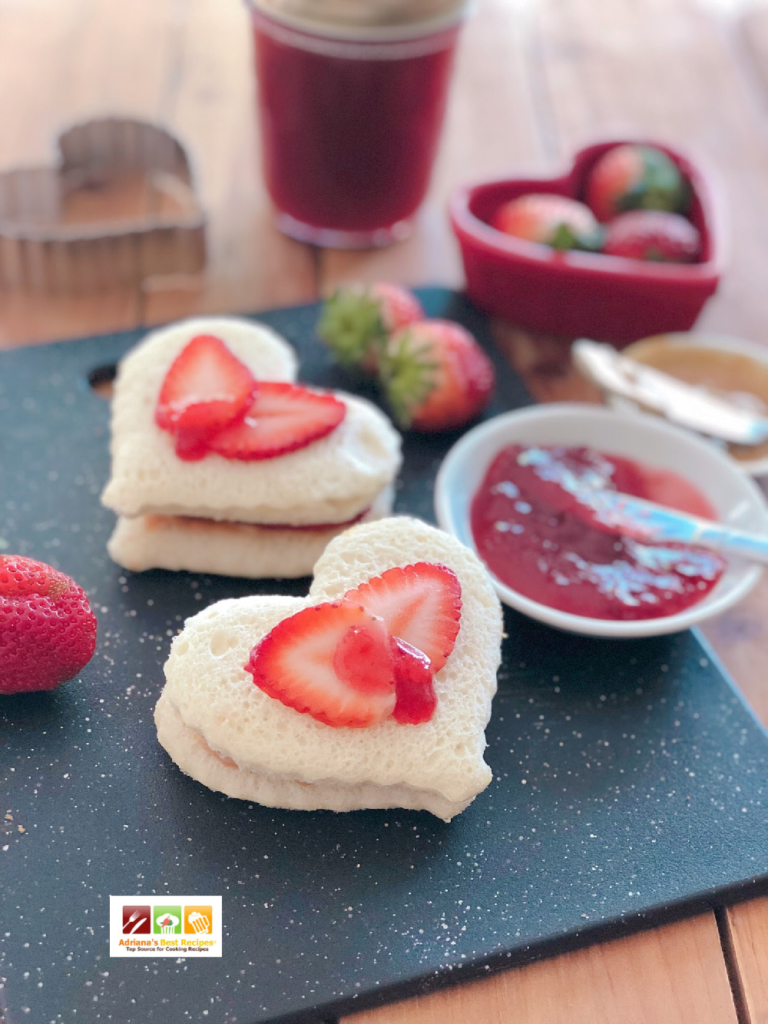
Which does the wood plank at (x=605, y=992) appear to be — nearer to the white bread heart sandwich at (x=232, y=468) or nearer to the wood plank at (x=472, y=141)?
the white bread heart sandwich at (x=232, y=468)

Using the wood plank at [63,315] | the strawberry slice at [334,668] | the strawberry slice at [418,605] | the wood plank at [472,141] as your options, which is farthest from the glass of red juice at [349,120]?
the strawberry slice at [334,668]

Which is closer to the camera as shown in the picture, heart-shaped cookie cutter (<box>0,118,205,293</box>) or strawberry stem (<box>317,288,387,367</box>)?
strawberry stem (<box>317,288,387,367</box>)

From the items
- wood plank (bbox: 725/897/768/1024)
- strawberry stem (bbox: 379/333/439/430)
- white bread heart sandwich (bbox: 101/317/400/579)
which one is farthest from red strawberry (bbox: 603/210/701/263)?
wood plank (bbox: 725/897/768/1024)

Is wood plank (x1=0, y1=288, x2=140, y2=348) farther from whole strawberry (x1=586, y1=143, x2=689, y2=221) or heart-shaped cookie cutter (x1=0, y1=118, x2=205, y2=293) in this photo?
whole strawberry (x1=586, y1=143, x2=689, y2=221)

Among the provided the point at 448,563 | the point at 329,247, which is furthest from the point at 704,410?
the point at 329,247

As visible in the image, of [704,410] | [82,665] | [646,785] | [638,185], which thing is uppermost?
[638,185]

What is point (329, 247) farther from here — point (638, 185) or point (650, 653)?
point (650, 653)
